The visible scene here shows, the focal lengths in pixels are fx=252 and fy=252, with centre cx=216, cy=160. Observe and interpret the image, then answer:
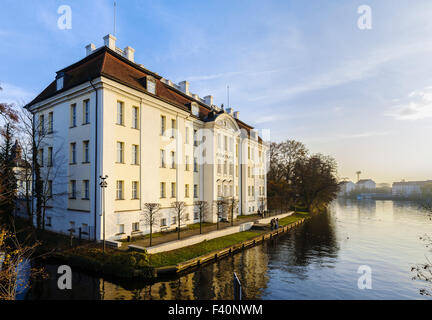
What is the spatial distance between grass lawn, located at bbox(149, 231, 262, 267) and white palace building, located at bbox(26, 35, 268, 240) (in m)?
5.23

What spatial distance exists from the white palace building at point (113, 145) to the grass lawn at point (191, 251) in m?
5.23

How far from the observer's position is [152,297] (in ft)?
40.9

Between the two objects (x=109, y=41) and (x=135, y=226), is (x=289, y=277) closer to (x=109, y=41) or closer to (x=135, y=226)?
(x=135, y=226)

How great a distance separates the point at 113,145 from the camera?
2081cm

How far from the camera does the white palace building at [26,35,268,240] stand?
20.3 meters

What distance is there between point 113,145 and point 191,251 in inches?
419

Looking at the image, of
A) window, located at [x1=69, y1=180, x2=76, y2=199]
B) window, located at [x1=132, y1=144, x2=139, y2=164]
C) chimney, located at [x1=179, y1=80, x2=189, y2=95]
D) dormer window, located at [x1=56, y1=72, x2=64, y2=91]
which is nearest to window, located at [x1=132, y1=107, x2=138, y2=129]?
window, located at [x1=132, y1=144, x2=139, y2=164]

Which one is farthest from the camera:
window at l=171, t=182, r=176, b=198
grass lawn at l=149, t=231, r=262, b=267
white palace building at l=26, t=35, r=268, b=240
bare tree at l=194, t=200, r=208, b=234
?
window at l=171, t=182, r=176, b=198

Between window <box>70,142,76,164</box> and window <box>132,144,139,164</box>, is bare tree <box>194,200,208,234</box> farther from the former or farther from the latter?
window <box>70,142,76,164</box>

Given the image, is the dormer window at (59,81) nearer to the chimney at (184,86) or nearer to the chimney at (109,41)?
the chimney at (109,41)

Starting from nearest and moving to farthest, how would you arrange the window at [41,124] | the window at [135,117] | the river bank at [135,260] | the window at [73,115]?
1. the river bank at [135,260]
2. the window at [73,115]
3. the window at [135,117]
4. the window at [41,124]

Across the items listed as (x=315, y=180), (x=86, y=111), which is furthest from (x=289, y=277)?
(x=315, y=180)

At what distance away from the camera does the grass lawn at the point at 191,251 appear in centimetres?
1642

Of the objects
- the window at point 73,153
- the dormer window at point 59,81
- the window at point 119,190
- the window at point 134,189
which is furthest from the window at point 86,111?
the window at point 134,189
